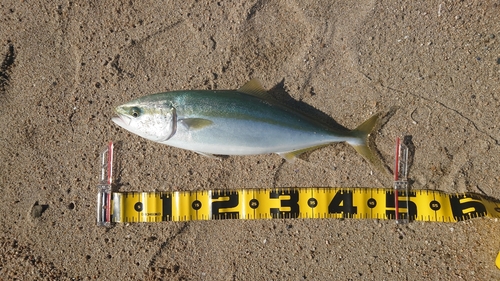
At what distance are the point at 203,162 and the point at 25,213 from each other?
1769 millimetres

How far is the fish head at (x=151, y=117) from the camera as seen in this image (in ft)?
8.66

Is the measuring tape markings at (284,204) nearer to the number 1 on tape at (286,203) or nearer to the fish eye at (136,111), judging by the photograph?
the number 1 on tape at (286,203)

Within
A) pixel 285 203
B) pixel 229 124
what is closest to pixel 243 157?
pixel 229 124

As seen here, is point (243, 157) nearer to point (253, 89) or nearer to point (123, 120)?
point (253, 89)

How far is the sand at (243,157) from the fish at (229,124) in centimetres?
22

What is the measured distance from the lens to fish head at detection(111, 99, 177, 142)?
2.64m

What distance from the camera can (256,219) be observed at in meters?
2.94

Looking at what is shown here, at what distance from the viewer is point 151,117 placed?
A: 265cm

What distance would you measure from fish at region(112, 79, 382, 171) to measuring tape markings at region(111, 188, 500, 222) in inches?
16.2

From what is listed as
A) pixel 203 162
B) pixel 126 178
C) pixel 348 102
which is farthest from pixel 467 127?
pixel 126 178

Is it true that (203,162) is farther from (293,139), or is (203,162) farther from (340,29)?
(340,29)

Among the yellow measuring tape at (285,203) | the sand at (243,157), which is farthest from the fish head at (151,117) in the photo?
the yellow measuring tape at (285,203)

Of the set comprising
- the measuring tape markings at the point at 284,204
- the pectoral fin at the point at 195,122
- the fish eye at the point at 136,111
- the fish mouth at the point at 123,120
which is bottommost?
the measuring tape markings at the point at 284,204

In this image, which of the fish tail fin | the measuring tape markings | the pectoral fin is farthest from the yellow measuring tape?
the pectoral fin
